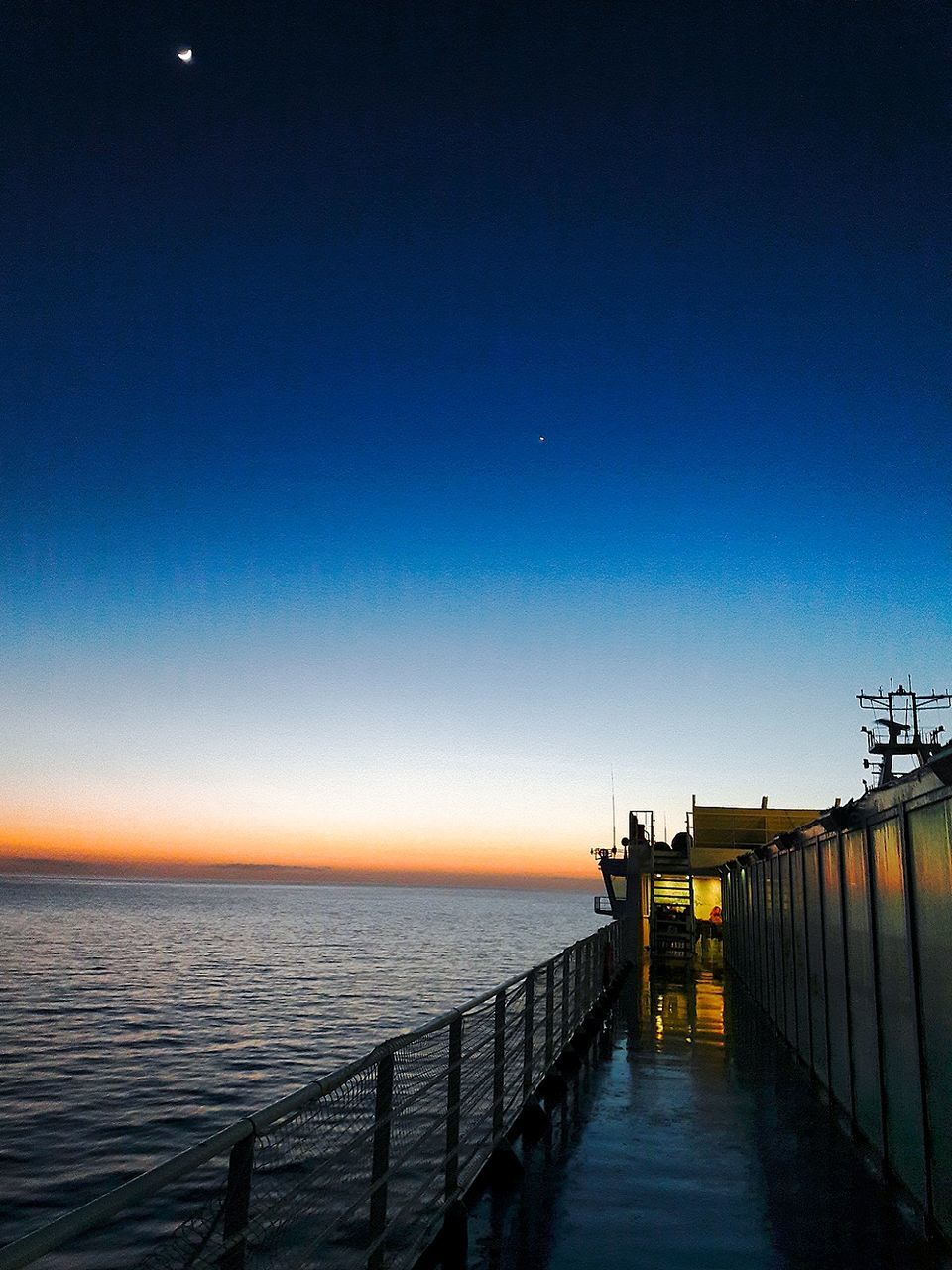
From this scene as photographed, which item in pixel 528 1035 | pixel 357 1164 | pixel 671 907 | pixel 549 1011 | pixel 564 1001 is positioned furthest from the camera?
pixel 671 907

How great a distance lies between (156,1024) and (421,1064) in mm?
27689

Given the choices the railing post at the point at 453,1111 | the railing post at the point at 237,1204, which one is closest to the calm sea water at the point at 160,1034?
the railing post at the point at 453,1111

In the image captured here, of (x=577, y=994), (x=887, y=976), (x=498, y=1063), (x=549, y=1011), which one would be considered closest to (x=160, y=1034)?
(x=577, y=994)

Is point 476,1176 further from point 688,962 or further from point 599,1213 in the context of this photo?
point 688,962

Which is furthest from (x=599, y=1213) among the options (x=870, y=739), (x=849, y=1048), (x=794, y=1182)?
(x=870, y=739)

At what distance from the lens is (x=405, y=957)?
6000 centimetres

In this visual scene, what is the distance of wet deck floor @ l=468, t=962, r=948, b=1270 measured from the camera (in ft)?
18.0

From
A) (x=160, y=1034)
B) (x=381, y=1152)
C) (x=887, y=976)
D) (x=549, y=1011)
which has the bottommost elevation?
(x=160, y=1034)

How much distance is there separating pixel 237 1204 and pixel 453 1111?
294cm

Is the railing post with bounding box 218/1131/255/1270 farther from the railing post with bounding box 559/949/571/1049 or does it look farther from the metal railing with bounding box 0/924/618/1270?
the railing post with bounding box 559/949/571/1049

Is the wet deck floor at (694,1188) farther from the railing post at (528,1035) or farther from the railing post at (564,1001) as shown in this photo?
the railing post at (564,1001)

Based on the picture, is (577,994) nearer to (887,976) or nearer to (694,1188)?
(694,1188)

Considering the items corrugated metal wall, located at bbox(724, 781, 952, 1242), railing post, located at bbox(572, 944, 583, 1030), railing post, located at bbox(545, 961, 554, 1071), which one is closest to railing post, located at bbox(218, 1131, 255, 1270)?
corrugated metal wall, located at bbox(724, 781, 952, 1242)

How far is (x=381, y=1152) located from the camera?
15.3ft
